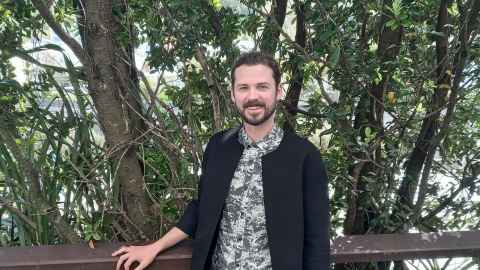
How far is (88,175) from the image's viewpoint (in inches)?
89.4

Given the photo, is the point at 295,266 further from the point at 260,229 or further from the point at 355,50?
the point at 355,50

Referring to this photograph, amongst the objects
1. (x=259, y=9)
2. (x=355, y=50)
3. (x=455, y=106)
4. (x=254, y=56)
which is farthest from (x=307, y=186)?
(x=455, y=106)

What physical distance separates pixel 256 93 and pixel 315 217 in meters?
0.47

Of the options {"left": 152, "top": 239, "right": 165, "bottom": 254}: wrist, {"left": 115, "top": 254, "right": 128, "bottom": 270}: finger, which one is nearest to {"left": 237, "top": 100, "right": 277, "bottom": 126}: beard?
{"left": 152, "top": 239, "right": 165, "bottom": 254}: wrist

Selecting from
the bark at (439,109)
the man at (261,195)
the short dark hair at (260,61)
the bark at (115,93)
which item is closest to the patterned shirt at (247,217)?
the man at (261,195)

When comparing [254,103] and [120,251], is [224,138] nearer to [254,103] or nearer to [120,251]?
[254,103]

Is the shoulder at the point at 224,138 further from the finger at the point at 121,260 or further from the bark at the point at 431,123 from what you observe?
the bark at the point at 431,123

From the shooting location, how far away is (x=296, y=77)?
8.16ft

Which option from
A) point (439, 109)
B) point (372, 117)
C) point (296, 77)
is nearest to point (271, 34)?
point (296, 77)

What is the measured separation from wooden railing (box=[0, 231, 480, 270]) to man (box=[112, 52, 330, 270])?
0.78 ft

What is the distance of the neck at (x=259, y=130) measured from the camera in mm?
1689

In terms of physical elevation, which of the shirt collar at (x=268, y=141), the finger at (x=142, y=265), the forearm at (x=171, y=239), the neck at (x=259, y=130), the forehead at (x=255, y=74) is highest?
the forehead at (x=255, y=74)

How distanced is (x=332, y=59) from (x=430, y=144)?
1.00m

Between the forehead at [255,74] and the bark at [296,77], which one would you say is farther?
the bark at [296,77]
